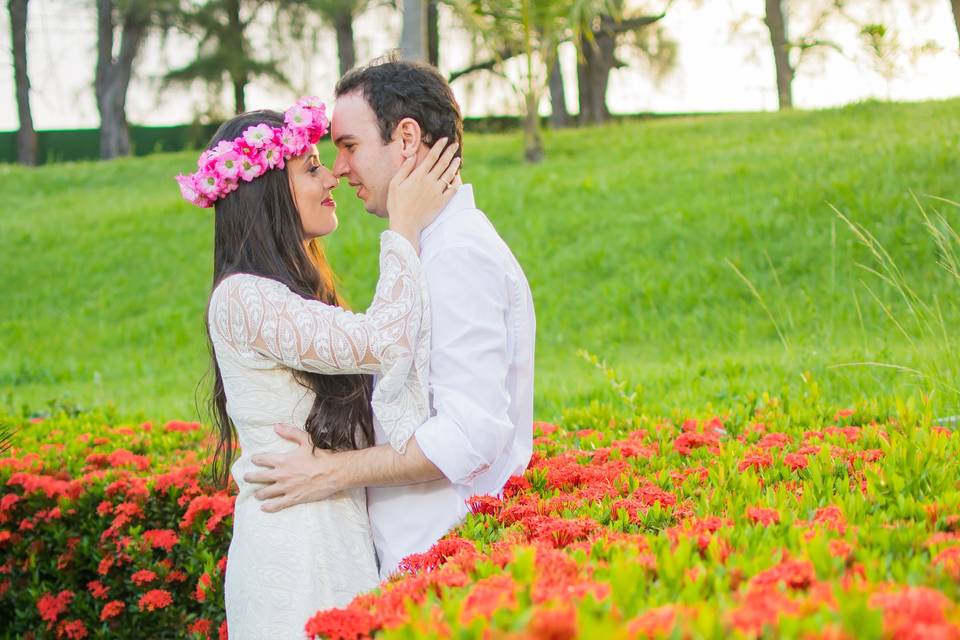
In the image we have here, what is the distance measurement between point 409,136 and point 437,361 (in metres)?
0.77

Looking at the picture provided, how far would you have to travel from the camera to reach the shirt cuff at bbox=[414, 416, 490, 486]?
2.88 metres

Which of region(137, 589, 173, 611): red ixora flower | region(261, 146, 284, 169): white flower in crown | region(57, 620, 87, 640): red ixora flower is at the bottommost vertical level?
region(57, 620, 87, 640): red ixora flower

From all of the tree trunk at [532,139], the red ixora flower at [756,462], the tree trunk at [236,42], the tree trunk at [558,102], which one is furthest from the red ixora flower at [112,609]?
the tree trunk at [236,42]

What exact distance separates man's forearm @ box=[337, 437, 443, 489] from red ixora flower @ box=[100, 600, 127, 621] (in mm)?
2145

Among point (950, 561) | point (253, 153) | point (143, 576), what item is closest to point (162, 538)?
point (143, 576)

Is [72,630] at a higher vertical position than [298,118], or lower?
lower

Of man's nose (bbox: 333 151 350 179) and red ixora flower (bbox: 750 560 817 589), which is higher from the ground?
man's nose (bbox: 333 151 350 179)

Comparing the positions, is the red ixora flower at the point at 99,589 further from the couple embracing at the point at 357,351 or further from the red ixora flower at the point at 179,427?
the couple embracing at the point at 357,351

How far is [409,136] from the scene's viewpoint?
3.27m

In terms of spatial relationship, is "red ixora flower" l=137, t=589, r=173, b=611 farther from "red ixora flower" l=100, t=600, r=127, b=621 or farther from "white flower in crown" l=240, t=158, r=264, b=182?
"white flower in crown" l=240, t=158, r=264, b=182

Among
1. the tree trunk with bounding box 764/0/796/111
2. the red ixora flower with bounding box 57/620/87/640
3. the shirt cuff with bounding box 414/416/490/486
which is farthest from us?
the tree trunk with bounding box 764/0/796/111

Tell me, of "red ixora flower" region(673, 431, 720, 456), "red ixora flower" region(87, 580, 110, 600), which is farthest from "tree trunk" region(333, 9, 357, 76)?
"red ixora flower" region(673, 431, 720, 456)

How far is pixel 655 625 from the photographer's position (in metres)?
1.57

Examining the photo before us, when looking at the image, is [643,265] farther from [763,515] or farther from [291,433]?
[763,515]
